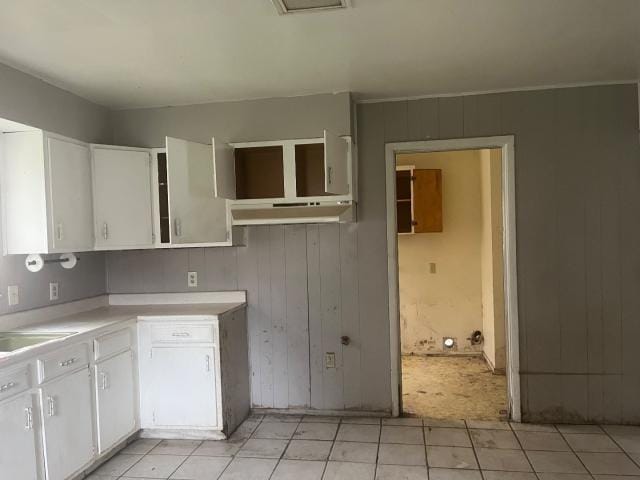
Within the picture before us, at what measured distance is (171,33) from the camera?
95.2 inches

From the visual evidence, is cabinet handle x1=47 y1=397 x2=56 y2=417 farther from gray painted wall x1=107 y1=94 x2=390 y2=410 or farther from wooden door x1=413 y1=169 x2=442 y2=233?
wooden door x1=413 y1=169 x2=442 y2=233

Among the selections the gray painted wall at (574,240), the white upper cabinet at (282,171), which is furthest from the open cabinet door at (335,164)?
the gray painted wall at (574,240)

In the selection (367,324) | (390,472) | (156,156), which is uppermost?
(156,156)

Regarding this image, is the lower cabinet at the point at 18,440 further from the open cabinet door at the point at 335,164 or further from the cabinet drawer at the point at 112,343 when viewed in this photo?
the open cabinet door at the point at 335,164

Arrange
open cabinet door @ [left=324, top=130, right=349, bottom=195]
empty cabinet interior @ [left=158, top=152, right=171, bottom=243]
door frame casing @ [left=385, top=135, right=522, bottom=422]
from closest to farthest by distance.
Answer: open cabinet door @ [left=324, top=130, right=349, bottom=195], door frame casing @ [left=385, top=135, right=522, bottom=422], empty cabinet interior @ [left=158, top=152, right=171, bottom=243]

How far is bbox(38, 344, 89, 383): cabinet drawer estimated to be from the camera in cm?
252

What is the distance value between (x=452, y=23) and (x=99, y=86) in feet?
7.18

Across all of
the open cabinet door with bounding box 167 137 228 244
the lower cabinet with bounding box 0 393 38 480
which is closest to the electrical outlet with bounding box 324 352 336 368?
the open cabinet door with bounding box 167 137 228 244

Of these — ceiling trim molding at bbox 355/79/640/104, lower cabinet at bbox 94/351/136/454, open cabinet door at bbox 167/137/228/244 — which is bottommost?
lower cabinet at bbox 94/351/136/454

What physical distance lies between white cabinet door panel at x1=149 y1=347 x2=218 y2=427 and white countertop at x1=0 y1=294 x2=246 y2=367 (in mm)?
226

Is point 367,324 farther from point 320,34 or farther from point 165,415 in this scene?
point 320,34

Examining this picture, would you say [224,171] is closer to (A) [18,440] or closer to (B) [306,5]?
(B) [306,5]

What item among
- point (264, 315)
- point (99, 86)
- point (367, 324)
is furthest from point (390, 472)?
point (99, 86)

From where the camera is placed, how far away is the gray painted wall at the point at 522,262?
3.43 m
